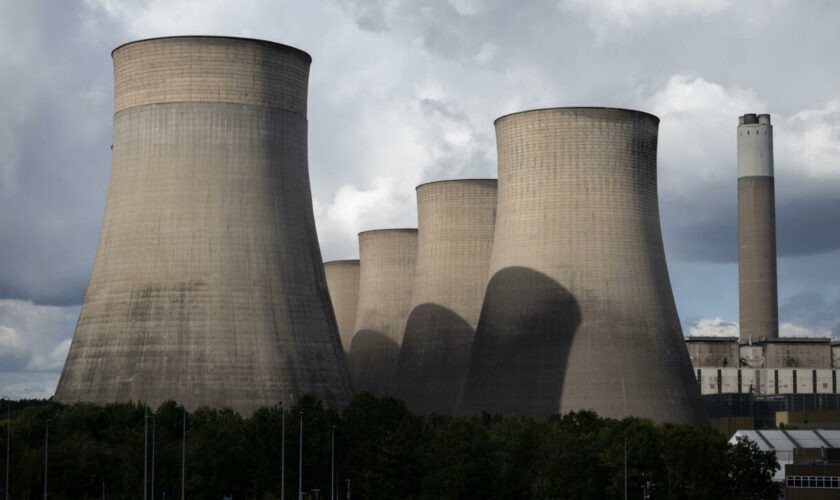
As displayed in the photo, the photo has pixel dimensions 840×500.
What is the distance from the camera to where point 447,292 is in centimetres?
5362

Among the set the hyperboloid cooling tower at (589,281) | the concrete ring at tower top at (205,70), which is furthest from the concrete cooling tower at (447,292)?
the concrete ring at tower top at (205,70)

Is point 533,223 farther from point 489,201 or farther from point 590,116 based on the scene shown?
point 489,201

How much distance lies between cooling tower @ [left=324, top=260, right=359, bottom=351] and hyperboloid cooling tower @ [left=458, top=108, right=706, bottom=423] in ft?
91.6

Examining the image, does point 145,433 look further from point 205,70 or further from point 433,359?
point 433,359

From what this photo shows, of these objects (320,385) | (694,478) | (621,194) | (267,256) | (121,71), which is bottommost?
(694,478)

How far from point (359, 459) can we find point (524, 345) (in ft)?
31.4

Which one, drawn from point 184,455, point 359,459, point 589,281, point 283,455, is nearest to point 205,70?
point 184,455

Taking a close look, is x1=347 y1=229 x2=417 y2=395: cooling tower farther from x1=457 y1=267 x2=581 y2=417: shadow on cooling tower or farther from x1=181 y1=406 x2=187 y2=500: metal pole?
x1=181 y1=406 x2=187 y2=500: metal pole

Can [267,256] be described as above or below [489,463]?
above

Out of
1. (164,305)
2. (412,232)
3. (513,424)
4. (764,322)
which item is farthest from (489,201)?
(764,322)

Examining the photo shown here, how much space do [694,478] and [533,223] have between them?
12.0 metres

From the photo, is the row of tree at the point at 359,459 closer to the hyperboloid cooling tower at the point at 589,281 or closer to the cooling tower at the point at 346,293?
the hyperboloid cooling tower at the point at 589,281

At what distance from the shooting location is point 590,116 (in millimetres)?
41656

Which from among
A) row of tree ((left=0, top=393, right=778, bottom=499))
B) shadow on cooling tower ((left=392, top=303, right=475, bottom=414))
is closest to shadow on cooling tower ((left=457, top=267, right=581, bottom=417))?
row of tree ((left=0, top=393, right=778, bottom=499))
